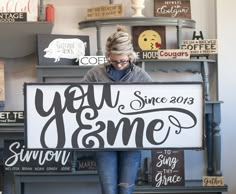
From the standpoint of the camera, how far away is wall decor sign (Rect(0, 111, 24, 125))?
3.05 meters

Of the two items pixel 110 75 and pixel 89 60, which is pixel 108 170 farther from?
pixel 89 60

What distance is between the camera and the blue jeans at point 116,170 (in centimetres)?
197

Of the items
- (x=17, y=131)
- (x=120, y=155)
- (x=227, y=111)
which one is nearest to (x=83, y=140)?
(x=120, y=155)

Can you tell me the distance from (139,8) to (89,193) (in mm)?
1452

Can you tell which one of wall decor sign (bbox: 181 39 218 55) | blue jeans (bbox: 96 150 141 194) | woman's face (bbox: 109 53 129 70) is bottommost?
blue jeans (bbox: 96 150 141 194)

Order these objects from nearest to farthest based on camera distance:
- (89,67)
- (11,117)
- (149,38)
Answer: (11,117)
(89,67)
(149,38)

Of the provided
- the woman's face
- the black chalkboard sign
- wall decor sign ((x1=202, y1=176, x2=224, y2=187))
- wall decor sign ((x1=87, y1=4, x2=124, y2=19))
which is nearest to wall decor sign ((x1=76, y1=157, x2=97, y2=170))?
the black chalkboard sign

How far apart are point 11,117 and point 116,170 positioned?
4.23 feet

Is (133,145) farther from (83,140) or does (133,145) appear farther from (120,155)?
(83,140)

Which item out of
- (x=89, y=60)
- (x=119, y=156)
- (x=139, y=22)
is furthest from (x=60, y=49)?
(x=119, y=156)

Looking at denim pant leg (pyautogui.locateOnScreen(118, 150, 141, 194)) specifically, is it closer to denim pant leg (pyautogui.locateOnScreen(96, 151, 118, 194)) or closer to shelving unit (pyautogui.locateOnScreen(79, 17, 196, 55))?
denim pant leg (pyautogui.locateOnScreen(96, 151, 118, 194))

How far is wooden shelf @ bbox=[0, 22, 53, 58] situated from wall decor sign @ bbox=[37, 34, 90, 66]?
0.06 m

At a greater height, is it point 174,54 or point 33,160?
point 174,54

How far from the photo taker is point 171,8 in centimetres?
335
